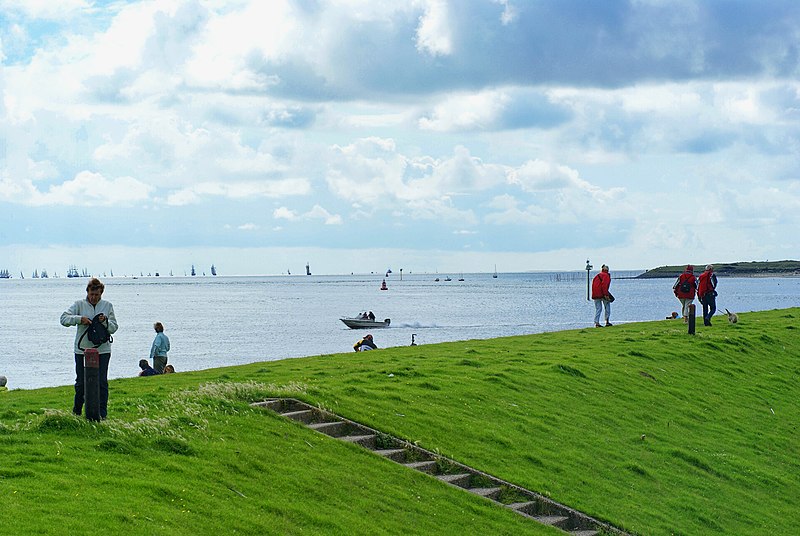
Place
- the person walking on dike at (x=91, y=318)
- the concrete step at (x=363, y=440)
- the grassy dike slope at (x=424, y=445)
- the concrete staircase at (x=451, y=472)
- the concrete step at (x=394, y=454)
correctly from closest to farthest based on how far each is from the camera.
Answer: the grassy dike slope at (x=424, y=445) → the person walking on dike at (x=91, y=318) → the concrete staircase at (x=451, y=472) → the concrete step at (x=394, y=454) → the concrete step at (x=363, y=440)

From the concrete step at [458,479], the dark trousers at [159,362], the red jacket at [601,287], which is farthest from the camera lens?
the red jacket at [601,287]

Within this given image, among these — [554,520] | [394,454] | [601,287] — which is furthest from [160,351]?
[601,287]

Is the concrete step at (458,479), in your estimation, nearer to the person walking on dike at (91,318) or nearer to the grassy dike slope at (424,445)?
the grassy dike slope at (424,445)

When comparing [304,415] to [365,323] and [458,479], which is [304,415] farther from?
[365,323]

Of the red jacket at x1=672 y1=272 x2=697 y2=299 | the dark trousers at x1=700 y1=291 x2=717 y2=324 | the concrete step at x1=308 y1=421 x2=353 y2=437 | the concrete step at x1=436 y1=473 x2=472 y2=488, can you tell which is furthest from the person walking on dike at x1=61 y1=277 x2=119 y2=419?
the dark trousers at x1=700 y1=291 x2=717 y2=324

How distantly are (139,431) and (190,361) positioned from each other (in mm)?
67425

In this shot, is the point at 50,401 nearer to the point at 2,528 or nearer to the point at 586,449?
the point at 2,528

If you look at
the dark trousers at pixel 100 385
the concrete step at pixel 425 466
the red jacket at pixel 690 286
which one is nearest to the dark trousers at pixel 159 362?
the dark trousers at pixel 100 385

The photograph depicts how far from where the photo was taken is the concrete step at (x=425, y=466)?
64.7 feet

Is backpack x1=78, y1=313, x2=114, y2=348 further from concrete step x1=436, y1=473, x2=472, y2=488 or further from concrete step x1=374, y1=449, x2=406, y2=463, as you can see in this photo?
concrete step x1=436, y1=473, x2=472, y2=488

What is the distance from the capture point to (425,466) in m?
19.9

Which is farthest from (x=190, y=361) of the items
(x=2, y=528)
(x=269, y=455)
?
(x=2, y=528)

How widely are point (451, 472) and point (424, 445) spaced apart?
1071mm

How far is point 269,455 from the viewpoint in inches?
690
